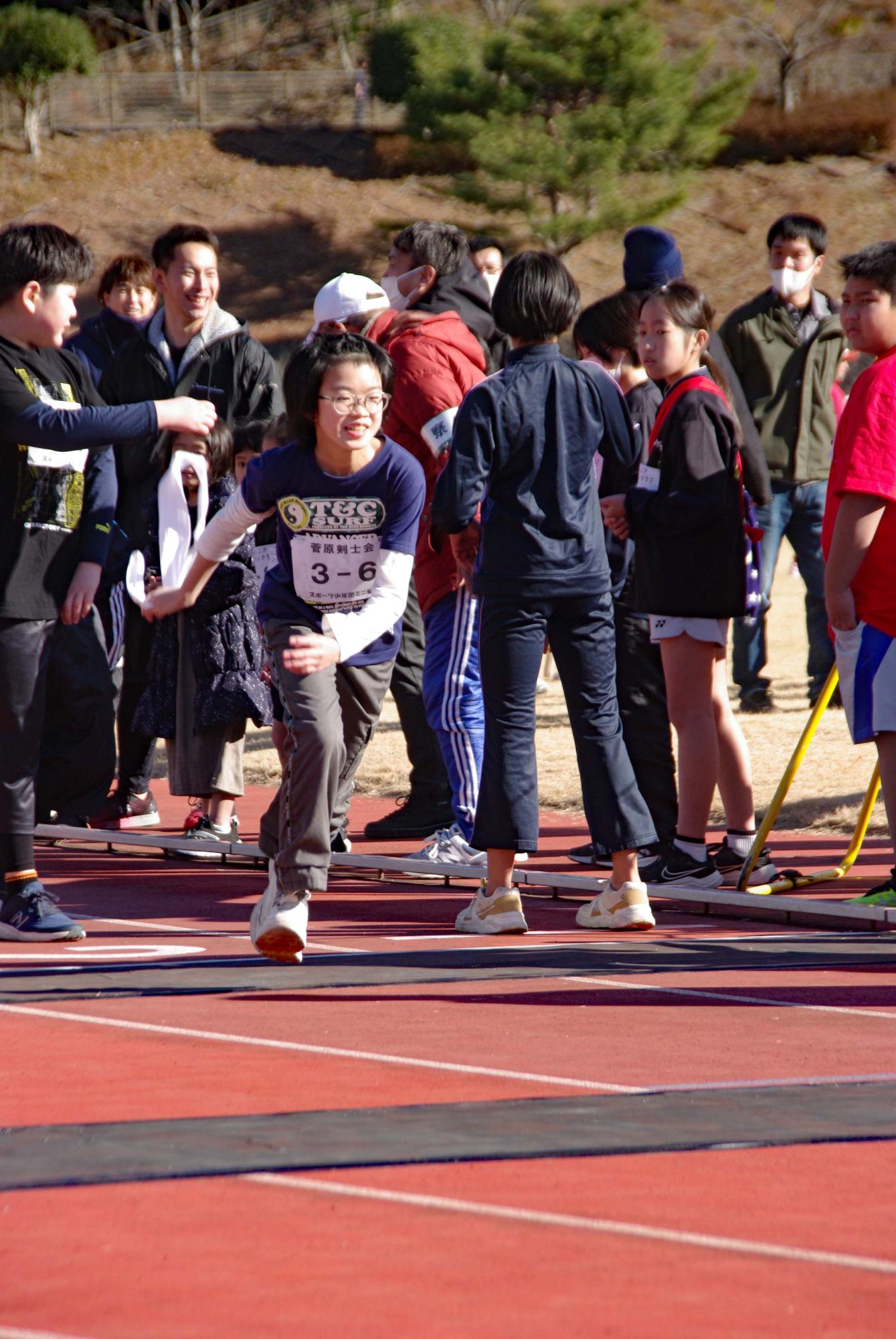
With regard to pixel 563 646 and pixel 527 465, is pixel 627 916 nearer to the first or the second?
pixel 563 646

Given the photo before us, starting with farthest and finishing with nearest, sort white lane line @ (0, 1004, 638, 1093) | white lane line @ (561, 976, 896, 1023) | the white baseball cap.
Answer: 1. the white baseball cap
2. white lane line @ (561, 976, 896, 1023)
3. white lane line @ (0, 1004, 638, 1093)

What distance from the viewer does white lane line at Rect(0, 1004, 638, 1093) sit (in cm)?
376

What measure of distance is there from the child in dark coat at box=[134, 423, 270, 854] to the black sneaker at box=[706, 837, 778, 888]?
69.8 inches

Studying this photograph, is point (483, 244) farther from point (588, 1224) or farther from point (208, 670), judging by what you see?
point (588, 1224)

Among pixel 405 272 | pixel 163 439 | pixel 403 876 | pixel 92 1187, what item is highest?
pixel 405 272

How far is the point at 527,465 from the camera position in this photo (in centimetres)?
561

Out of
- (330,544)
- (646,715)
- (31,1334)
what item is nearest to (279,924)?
(330,544)

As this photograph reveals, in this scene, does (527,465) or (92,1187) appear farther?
(527,465)

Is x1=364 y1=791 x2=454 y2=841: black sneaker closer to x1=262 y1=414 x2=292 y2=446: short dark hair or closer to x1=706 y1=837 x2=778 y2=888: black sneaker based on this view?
x1=706 y1=837 x2=778 y2=888: black sneaker

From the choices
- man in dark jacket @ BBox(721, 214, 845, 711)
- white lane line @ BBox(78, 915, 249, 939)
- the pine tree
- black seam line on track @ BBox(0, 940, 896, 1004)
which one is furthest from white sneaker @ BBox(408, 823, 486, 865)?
the pine tree

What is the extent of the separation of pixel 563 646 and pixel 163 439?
2.55 m

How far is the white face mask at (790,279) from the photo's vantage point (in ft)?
31.8

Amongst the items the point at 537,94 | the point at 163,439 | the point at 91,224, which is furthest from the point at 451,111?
the point at 163,439

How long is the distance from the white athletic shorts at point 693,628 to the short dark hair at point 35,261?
2.17 m
